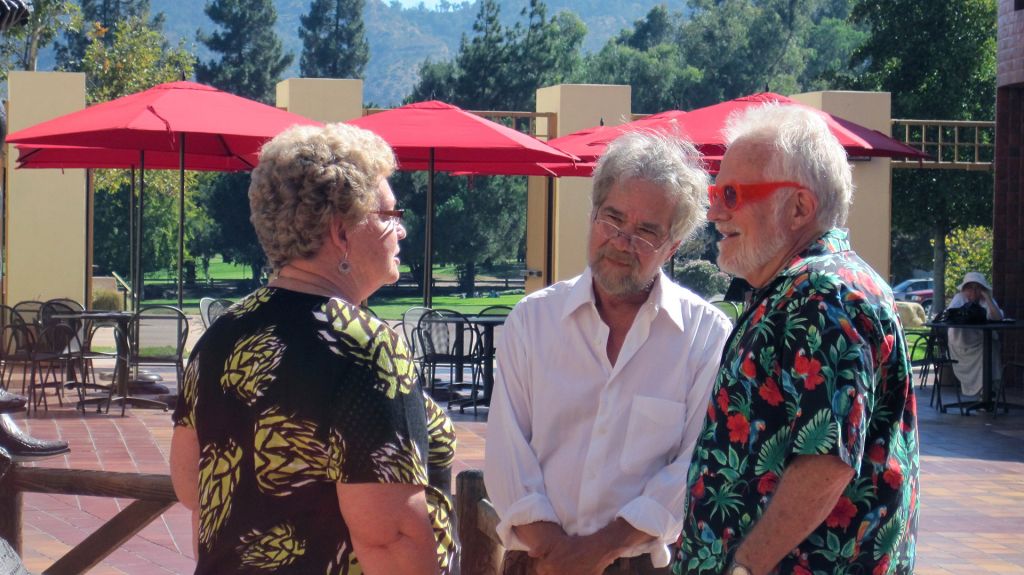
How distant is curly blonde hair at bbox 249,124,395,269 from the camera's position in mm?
2170

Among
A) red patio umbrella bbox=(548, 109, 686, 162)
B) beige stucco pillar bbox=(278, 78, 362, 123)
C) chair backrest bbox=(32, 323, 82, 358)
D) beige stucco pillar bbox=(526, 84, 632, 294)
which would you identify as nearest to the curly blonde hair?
red patio umbrella bbox=(548, 109, 686, 162)

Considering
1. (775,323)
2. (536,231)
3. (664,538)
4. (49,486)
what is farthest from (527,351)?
(536,231)

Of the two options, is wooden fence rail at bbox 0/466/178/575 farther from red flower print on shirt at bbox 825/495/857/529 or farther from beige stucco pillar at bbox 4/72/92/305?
beige stucco pillar at bbox 4/72/92/305

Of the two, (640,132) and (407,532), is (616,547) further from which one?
(640,132)

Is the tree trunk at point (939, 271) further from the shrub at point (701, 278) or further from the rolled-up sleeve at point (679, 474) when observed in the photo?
the rolled-up sleeve at point (679, 474)

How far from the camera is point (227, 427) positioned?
2.14 m

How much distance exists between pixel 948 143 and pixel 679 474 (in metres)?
15.9

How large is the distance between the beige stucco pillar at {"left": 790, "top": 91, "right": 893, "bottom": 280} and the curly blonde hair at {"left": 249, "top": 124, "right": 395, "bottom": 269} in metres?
14.3

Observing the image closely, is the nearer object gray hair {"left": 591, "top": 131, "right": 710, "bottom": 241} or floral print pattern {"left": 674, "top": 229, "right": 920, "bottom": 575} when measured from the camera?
floral print pattern {"left": 674, "top": 229, "right": 920, "bottom": 575}

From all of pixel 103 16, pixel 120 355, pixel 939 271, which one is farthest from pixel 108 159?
pixel 103 16

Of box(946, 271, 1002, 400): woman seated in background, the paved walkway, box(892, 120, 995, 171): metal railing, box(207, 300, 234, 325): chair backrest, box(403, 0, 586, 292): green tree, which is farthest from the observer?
box(403, 0, 586, 292): green tree

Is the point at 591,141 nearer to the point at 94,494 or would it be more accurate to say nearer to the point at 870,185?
the point at 870,185

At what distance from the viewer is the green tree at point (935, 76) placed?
23.0 m

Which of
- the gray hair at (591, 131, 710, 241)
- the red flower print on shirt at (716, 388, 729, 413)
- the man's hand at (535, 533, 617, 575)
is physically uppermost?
the gray hair at (591, 131, 710, 241)
